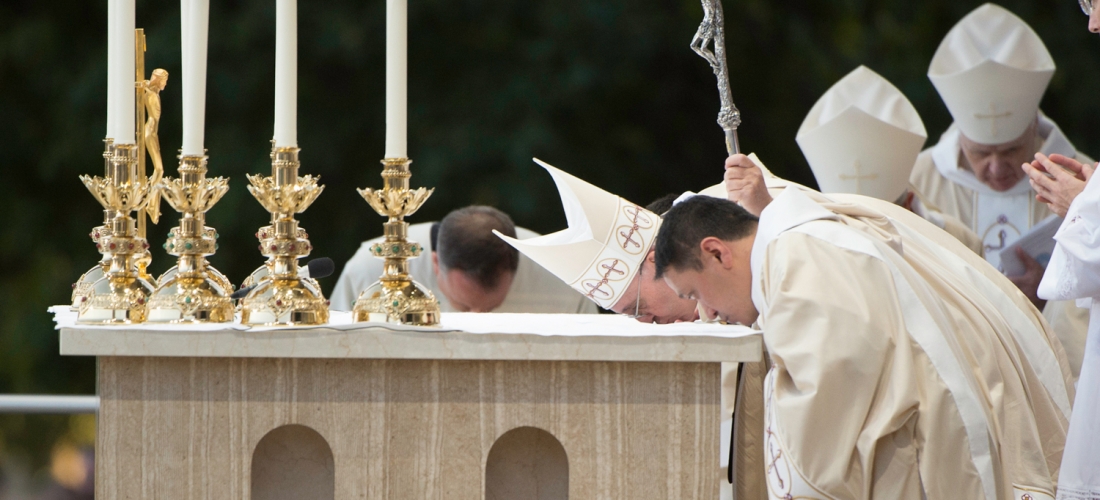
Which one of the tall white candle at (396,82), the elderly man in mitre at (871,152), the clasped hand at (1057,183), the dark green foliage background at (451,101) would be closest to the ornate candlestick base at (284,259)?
the tall white candle at (396,82)

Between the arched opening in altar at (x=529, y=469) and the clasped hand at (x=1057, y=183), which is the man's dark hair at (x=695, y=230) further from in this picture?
the clasped hand at (x=1057, y=183)

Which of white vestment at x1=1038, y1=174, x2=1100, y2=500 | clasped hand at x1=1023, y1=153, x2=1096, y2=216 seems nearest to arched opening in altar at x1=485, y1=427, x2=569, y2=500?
white vestment at x1=1038, y1=174, x2=1100, y2=500

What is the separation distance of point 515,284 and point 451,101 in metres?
1.55

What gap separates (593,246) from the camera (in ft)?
7.89

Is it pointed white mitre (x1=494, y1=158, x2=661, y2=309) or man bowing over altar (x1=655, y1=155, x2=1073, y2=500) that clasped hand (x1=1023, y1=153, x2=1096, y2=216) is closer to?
man bowing over altar (x1=655, y1=155, x2=1073, y2=500)

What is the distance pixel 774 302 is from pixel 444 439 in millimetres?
589

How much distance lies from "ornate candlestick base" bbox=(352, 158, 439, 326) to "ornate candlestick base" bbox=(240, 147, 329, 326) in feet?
0.25

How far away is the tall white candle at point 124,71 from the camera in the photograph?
1781 mm

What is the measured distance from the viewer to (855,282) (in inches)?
78.6

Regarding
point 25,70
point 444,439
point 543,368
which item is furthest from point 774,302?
point 25,70

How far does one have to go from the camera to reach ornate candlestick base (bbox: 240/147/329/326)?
1729 millimetres

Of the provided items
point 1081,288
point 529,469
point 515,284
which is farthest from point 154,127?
point 515,284

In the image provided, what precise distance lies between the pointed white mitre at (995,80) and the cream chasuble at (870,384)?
241 centimetres

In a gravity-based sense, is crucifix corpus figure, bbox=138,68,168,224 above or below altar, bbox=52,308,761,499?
above
